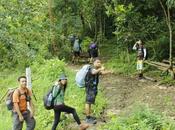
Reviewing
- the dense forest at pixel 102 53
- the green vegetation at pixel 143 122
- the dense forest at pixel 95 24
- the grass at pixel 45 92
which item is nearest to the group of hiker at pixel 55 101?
the dense forest at pixel 102 53

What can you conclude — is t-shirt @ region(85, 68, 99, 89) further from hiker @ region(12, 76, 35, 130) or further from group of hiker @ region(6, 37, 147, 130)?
hiker @ region(12, 76, 35, 130)

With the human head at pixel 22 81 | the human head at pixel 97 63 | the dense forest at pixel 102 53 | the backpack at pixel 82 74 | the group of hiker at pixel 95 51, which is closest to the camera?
the human head at pixel 22 81

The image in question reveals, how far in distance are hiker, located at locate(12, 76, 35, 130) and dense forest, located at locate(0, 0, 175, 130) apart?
1920 millimetres

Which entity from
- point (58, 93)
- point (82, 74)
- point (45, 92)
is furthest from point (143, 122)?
point (45, 92)

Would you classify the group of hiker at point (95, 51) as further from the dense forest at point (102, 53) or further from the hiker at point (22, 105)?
the hiker at point (22, 105)

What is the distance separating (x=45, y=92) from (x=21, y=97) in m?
7.75

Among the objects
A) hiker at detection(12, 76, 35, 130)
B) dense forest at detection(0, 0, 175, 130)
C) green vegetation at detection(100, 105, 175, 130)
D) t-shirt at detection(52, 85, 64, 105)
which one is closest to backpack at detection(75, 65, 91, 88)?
t-shirt at detection(52, 85, 64, 105)

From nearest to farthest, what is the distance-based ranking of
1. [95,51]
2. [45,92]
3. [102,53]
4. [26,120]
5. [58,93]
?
[26,120]
[58,93]
[45,92]
[95,51]
[102,53]

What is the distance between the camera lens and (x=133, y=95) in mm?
15930

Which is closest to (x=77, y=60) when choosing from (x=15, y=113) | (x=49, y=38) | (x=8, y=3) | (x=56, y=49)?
(x=56, y=49)

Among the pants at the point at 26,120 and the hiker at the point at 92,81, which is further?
the hiker at the point at 92,81

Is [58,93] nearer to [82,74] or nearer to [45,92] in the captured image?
[82,74]

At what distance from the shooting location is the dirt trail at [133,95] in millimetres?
13906

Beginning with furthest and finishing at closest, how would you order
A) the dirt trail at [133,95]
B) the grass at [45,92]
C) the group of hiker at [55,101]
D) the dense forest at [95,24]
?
the dense forest at [95,24] → the dirt trail at [133,95] → the grass at [45,92] → the group of hiker at [55,101]
